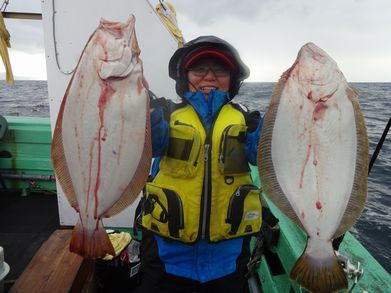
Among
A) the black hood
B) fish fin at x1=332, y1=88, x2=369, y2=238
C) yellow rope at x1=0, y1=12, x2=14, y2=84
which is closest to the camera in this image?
fish fin at x1=332, y1=88, x2=369, y2=238

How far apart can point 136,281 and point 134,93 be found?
2.08m

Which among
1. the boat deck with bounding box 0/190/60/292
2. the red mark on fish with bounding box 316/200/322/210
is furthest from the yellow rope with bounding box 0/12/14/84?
the red mark on fish with bounding box 316/200/322/210

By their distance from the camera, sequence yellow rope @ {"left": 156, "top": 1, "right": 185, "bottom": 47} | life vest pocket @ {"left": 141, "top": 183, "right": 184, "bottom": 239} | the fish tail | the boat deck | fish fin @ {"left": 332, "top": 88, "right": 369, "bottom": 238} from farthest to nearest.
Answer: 1. the boat deck
2. yellow rope @ {"left": 156, "top": 1, "right": 185, "bottom": 47}
3. life vest pocket @ {"left": 141, "top": 183, "right": 184, "bottom": 239}
4. fish fin @ {"left": 332, "top": 88, "right": 369, "bottom": 238}
5. the fish tail

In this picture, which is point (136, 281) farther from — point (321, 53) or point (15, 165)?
point (15, 165)

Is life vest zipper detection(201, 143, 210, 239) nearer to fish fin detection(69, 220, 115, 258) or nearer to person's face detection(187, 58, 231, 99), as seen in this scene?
person's face detection(187, 58, 231, 99)

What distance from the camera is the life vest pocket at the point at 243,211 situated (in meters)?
2.01

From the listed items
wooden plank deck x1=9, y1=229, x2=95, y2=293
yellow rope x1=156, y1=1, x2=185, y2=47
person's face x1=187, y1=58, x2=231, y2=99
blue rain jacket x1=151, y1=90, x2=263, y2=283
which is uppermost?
yellow rope x1=156, y1=1, x2=185, y2=47

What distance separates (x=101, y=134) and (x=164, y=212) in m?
0.67

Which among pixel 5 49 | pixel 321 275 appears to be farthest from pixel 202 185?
pixel 5 49

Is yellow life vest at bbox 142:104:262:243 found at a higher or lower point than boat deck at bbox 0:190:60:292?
higher

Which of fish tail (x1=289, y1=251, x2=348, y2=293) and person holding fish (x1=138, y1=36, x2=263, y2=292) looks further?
person holding fish (x1=138, y1=36, x2=263, y2=292)

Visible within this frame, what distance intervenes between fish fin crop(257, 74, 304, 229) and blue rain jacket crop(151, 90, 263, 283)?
0.22 meters

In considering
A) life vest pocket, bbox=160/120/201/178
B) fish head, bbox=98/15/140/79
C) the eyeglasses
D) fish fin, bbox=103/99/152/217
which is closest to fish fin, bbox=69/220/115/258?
fish fin, bbox=103/99/152/217

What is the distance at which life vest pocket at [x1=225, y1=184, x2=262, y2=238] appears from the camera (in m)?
2.01
